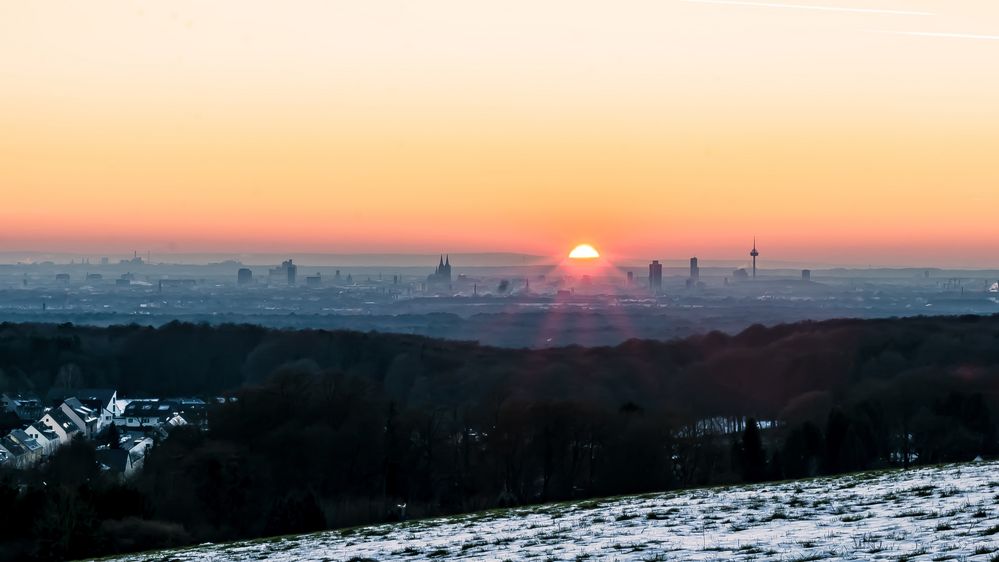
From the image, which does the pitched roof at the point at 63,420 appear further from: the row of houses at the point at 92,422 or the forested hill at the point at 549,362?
the forested hill at the point at 549,362

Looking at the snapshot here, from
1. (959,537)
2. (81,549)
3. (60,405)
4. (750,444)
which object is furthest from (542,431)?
(60,405)

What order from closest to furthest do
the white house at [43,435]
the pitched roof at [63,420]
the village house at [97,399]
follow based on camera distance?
the white house at [43,435], the pitched roof at [63,420], the village house at [97,399]

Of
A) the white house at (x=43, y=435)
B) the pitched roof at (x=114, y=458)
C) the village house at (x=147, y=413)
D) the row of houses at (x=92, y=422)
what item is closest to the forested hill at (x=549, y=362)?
the village house at (x=147, y=413)

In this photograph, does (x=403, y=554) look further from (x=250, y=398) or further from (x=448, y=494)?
(x=250, y=398)

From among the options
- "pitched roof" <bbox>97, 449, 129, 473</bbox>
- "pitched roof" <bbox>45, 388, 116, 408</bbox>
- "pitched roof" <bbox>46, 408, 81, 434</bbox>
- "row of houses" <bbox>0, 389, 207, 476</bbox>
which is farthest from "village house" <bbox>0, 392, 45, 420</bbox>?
"pitched roof" <bbox>97, 449, 129, 473</bbox>

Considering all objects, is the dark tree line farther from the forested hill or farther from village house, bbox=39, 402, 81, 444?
village house, bbox=39, 402, 81, 444

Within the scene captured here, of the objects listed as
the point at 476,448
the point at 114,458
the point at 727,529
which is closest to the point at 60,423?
the point at 114,458

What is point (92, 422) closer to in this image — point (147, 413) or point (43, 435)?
point (147, 413)
